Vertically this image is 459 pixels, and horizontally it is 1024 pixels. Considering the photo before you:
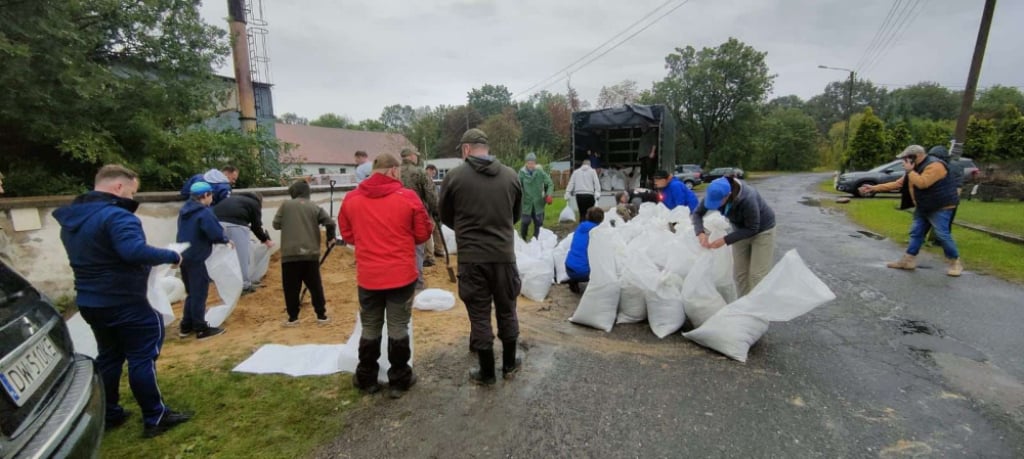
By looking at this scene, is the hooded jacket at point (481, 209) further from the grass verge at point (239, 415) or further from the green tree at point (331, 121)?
the green tree at point (331, 121)

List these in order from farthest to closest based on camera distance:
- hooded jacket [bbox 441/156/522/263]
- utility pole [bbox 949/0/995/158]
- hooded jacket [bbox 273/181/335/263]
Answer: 1. utility pole [bbox 949/0/995/158]
2. hooded jacket [bbox 273/181/335/263]
3. hooded jacket [bbox 441/156/522/263]

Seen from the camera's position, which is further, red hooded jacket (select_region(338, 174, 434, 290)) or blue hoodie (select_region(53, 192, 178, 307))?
red hooded jacket (select_region(338, 174, 434, 290))

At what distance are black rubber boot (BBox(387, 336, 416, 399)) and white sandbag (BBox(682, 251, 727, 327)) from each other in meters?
2.22

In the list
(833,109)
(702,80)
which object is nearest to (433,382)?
(702,80)

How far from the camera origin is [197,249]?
3719 mm

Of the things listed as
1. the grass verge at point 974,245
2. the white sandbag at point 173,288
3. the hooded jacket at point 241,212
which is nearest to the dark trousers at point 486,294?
the hooded jacket at point 241,212

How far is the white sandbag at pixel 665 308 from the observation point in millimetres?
3574

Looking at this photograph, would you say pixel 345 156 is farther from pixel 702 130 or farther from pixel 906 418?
pixel 906 418

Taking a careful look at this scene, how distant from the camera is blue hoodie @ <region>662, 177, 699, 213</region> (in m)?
6.39

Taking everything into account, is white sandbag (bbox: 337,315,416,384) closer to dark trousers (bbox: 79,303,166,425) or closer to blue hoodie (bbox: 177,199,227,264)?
dark trousers (bbox: 79,303,166,425)

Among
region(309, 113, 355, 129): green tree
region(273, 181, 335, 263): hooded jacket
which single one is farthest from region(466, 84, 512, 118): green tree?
region(273, 181, 335, 263): hooded jacket

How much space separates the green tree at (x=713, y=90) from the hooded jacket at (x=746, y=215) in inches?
1305

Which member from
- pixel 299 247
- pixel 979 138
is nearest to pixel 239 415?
pixel 299 247

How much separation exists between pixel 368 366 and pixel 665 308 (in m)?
2.32
